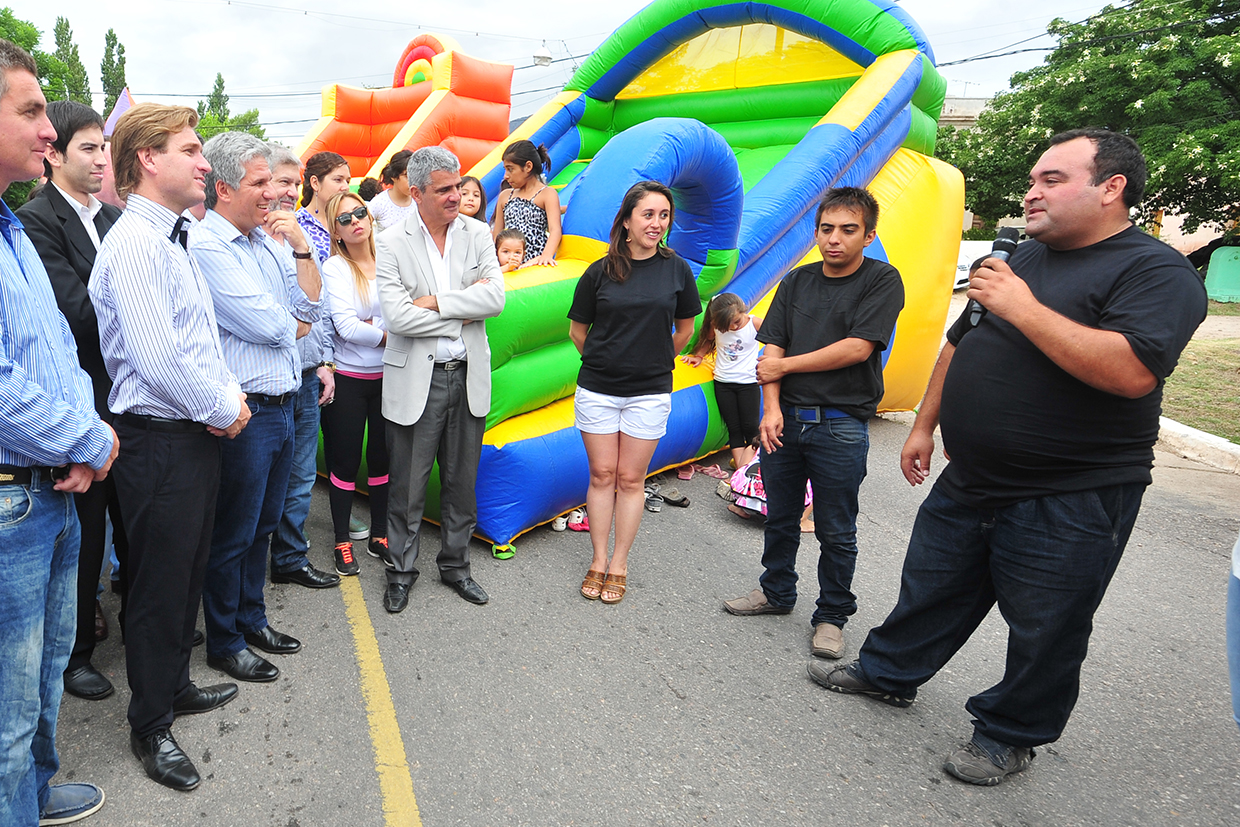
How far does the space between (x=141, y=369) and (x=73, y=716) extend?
1.39 metres

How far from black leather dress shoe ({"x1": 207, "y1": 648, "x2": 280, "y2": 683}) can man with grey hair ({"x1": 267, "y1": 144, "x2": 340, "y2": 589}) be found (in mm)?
768

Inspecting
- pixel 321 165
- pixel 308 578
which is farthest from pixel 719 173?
pixel 308 578

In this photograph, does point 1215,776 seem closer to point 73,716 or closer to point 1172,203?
point 73,716

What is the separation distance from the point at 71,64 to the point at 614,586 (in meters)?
56.9

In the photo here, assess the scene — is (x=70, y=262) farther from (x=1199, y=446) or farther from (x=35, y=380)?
(x=1199, y=446)

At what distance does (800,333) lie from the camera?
333 centimetres

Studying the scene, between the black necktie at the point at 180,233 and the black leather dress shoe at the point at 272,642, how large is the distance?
5.28 ft

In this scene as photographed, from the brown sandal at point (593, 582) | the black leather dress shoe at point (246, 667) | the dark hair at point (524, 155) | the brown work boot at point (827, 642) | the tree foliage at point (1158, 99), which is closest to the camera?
the black leather dress shoe at point (246, 667)

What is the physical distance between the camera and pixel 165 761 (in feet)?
7.80

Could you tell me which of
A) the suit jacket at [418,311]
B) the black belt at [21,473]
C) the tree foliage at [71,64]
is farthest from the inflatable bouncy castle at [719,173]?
the tree foliage at [71,64]

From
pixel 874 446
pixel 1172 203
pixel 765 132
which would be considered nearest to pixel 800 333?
pixel 874 446

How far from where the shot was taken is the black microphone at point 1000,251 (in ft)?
8.41

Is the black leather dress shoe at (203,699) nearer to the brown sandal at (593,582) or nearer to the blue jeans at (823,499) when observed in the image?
the brown sandal at (593,582)

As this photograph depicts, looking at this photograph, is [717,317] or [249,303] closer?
[249,303]
